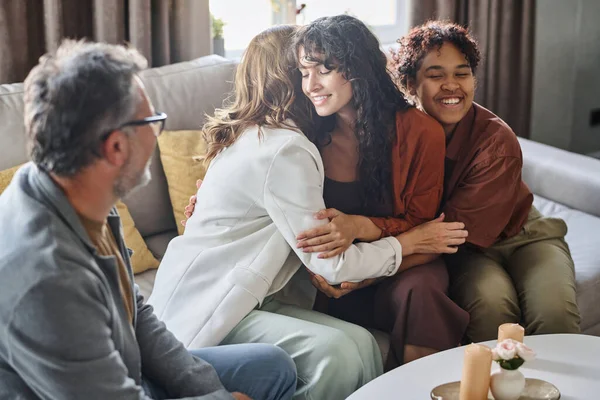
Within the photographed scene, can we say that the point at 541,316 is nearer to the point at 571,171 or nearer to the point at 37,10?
the point at 571,171

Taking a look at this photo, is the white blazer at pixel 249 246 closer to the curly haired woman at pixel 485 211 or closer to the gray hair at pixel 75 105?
the curly haired woman at pixel 485 211

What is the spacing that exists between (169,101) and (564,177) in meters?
1.35

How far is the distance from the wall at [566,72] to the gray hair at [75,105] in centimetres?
305

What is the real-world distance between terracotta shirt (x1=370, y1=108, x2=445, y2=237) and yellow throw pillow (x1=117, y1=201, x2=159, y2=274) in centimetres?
74

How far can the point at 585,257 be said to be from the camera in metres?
2.46

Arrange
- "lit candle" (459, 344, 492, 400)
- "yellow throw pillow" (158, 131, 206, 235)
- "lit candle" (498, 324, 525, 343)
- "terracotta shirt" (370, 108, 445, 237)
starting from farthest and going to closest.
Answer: "yellow throw pillow" (158, 131, 206, 235) → "terracotta shirt" (370, 108, 445, 237) → "lit candle" (498, 324, 525, 343) → "lit candle" (459, 344, 492, 400)

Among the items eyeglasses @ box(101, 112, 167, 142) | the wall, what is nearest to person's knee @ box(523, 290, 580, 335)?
eyeglasses @ box(101, 112, 167, 142)

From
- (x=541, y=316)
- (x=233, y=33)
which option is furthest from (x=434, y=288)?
(x=233, y=33)

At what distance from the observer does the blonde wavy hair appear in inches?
78.1

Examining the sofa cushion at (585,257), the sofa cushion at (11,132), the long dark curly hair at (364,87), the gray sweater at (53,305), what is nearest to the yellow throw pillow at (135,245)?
Answer: the sofa cushion at (11,132)

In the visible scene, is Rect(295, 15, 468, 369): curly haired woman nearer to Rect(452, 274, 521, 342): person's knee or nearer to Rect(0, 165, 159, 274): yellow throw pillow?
Rect(452, 274, 521, 342): person's knee

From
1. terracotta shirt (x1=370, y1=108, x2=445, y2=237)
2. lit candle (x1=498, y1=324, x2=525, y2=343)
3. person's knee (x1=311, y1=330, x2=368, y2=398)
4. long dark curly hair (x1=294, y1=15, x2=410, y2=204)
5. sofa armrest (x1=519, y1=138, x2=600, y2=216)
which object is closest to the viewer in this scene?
lit candle (x1=498, y1=324, x2=525, y2=343)

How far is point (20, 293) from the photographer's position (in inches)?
47.9

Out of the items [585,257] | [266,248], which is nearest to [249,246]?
[266,248]
